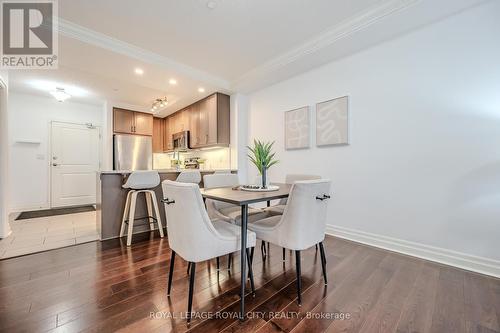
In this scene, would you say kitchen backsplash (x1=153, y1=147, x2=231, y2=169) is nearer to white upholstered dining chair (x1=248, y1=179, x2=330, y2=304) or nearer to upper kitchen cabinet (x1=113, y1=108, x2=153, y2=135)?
upper kitchen cabinet (x1=113, y1=108, x2=153, y2=135)

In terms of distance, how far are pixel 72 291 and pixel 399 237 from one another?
10.5ft

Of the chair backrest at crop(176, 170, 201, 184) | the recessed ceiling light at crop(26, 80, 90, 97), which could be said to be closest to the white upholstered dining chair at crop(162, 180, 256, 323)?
the chair backrest at crop(176, 170, 201, 184)

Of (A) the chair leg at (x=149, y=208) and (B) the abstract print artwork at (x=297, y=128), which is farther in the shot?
(B) the abstract print artwork at (x=297, y=128)

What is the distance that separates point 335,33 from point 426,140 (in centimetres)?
159

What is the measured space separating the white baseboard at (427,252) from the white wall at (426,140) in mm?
16

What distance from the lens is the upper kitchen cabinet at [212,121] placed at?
4113mm

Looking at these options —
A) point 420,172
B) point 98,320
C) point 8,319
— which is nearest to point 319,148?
point 420,172

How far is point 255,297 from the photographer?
154cm

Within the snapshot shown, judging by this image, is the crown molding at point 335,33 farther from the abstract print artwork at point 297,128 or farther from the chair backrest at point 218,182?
the chair backrest at point 218,182

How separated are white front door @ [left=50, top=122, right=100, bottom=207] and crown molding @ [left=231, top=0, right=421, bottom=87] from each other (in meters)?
4.48

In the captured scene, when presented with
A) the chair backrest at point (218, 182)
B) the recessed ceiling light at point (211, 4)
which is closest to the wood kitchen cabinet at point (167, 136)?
the chair backrest at point (218, 182)

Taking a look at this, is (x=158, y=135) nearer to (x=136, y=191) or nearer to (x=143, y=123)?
(x=143, y=123)

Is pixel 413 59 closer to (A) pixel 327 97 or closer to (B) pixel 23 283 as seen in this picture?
(A) pixel 327 97

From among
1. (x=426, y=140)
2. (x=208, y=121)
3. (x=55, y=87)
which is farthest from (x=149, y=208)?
(x=426, y=140)
